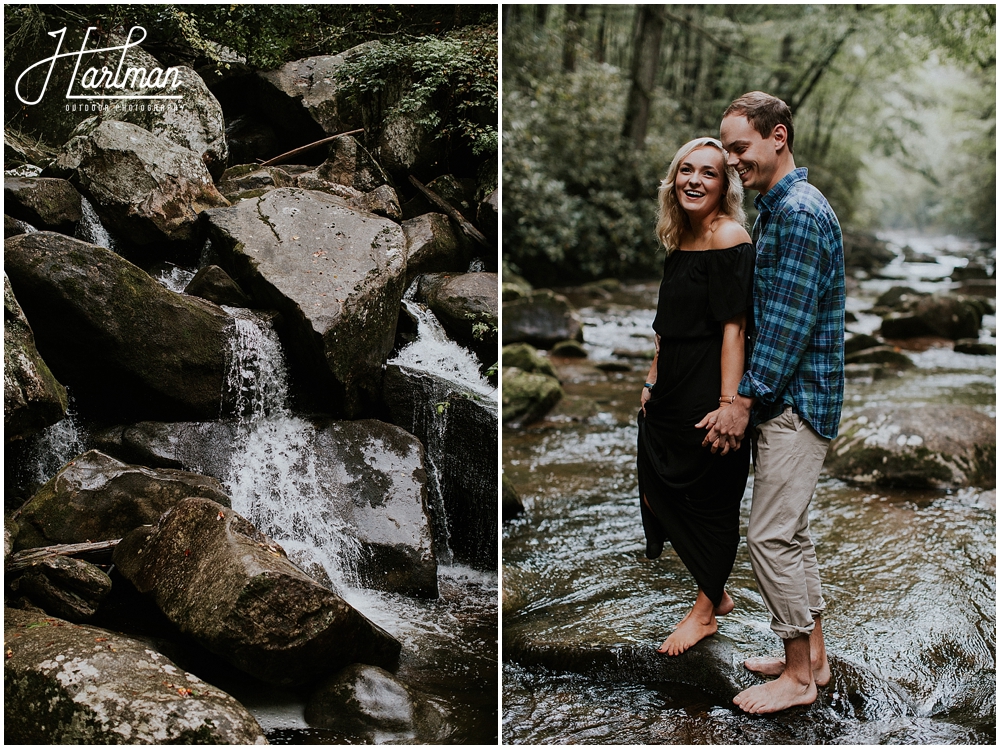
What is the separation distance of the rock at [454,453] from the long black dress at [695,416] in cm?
60

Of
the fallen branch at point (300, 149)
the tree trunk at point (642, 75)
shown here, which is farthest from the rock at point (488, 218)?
the tree trunk at point (642, 75)

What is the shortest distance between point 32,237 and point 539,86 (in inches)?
384

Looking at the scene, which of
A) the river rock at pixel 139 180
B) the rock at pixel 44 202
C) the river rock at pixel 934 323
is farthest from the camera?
the river rock at pixel 934 323

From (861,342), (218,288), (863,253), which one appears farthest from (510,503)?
(863,253)

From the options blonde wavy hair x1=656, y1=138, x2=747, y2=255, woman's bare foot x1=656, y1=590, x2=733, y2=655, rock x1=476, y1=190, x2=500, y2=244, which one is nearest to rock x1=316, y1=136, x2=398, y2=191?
rock x1=476, y1=190, x2=500, y2=244

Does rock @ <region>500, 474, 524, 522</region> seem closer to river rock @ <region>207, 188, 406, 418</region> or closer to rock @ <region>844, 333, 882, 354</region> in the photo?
river rock @ <region>207, 188, 406, 418</region>

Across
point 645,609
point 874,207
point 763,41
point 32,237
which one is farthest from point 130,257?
point 874,207

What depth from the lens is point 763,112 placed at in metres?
2.44

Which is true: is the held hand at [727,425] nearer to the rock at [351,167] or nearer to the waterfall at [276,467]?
the waterfall at [276,467]

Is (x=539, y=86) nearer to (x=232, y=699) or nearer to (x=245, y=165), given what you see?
(x=245, y=165)

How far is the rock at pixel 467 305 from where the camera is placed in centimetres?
282

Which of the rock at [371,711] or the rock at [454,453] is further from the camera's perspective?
the rock at [454,453]

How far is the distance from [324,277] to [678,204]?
4.31ft

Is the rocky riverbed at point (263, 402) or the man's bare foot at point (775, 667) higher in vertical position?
the rocky riverbed at point (263, 402)
